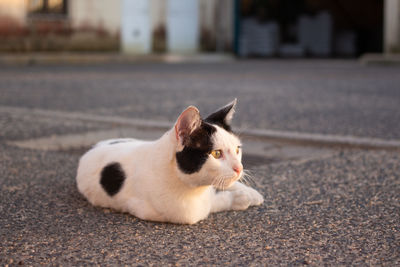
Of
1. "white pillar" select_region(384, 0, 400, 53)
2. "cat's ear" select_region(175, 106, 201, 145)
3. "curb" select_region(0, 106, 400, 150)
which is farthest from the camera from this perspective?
"white pillar" select_region(384, 0, 400, 53)

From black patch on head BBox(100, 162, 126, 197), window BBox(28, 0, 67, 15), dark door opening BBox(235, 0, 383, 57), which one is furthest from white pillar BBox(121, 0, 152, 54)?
black patch on head BBox(100, 162, 126, 197)

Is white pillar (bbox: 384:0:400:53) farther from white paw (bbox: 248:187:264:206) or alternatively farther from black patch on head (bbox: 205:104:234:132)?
black patch on head (bbox: 205:104:234:132)

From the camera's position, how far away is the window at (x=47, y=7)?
16.5m

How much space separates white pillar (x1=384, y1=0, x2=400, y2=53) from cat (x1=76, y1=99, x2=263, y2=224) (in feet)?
47.3

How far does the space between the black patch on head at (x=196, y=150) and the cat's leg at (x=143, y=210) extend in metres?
0.30

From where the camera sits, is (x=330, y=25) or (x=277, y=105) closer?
(x=277, y=105)

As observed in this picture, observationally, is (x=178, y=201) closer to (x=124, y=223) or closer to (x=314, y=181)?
(x=124, y=223)

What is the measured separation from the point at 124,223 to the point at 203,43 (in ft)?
53.5

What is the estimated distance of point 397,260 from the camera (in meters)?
2.13

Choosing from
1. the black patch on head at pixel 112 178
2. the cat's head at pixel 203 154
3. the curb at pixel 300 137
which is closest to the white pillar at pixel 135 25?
the curb at pixel 300 137

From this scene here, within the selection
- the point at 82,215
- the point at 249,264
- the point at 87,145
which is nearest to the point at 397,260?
the point at 249,264

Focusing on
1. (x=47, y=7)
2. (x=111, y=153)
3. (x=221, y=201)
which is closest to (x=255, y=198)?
(x=221, y=201)

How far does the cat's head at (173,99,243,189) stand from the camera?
90.6 inches

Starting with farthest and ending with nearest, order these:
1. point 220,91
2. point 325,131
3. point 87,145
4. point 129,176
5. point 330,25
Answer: point 330,25 < point 220,91 < point 325,131 < point 87,145 < point 129,176
